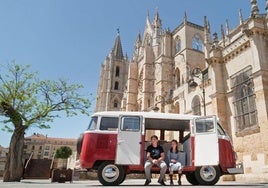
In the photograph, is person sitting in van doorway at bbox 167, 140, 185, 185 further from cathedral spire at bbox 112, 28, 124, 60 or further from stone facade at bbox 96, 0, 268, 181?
cathedral spire at bbox 112, 28, 124, 60

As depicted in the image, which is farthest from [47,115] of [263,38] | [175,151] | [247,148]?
Result: [263,38]

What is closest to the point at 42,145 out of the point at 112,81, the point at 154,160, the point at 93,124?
the point at 112,81

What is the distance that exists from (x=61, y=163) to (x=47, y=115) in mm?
15774

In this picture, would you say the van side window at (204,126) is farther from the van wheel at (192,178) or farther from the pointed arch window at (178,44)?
the pointed arch window at (178,44)

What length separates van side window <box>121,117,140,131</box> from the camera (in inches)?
293

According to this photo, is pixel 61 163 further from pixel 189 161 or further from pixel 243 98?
pixel 189 161

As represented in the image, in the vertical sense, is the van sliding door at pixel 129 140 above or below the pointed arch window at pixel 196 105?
below

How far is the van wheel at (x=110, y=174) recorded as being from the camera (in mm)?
6867

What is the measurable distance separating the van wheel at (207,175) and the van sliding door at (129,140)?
1.92 m

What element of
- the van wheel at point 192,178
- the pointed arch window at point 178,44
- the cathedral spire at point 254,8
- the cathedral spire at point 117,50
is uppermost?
the cathedral spire at point 117,50

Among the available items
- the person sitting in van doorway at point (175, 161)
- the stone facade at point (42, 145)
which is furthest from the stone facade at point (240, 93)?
the stone facade at point (42, 145)

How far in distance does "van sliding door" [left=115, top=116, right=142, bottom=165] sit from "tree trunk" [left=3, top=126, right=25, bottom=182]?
953 cm

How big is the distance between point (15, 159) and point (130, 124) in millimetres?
10081

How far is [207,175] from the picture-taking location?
7180mm
